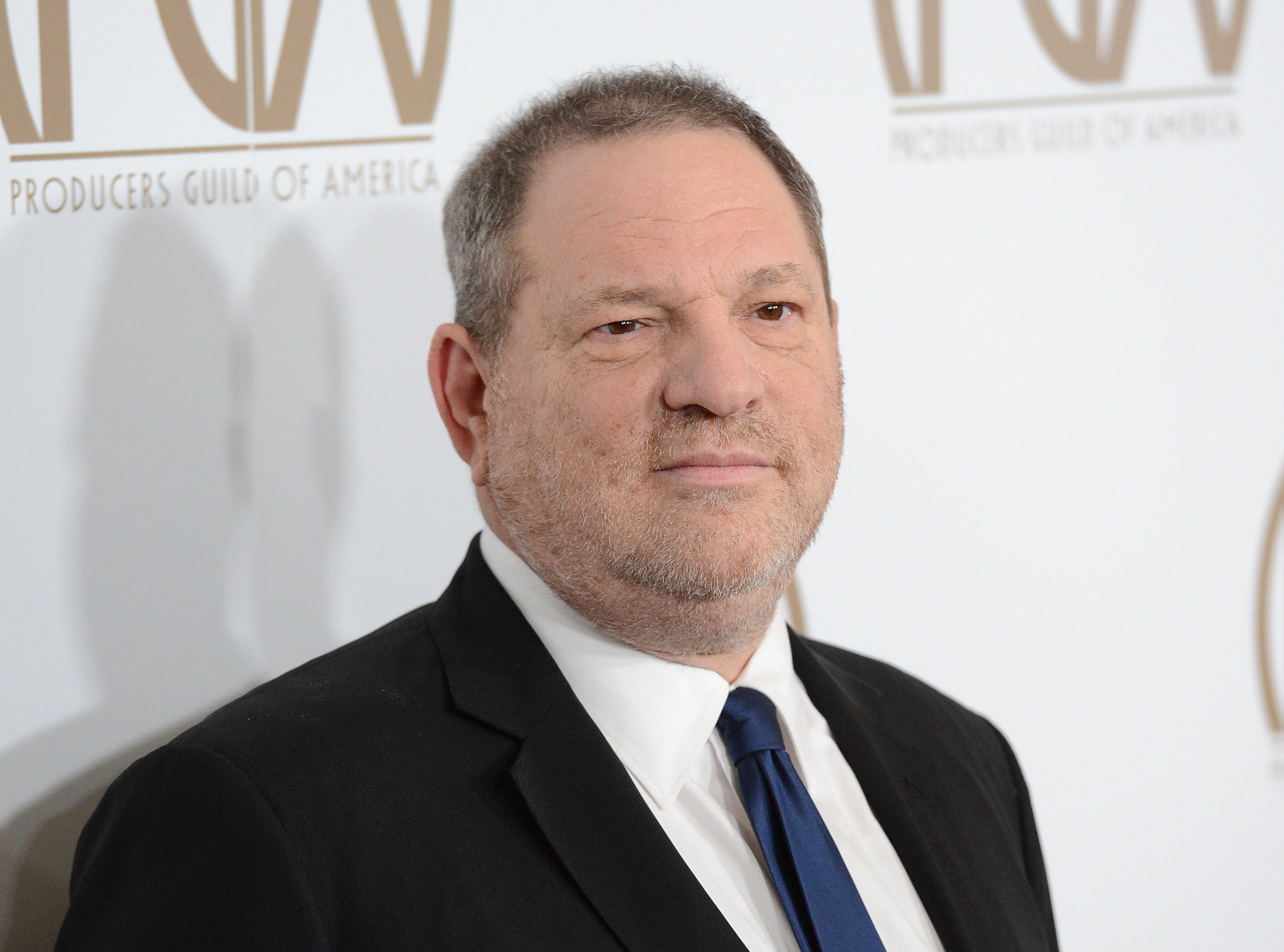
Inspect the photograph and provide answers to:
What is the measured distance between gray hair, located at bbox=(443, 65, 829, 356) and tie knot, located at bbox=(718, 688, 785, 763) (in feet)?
1.67

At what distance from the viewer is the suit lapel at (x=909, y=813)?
137 cm

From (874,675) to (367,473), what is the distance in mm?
855

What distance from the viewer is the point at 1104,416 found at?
1929 millimetres

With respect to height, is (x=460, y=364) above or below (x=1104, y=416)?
above

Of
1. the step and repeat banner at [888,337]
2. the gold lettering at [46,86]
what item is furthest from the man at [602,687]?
the gold lettering at [46,86]

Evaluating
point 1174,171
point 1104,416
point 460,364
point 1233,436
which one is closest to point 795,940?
point 460,364

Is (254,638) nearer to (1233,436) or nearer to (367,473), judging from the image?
(367,473)

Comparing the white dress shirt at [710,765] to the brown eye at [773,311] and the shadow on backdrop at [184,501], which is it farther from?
the shadow on backdrop at [184,501]

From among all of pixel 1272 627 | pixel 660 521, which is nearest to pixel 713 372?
pixel 660 521

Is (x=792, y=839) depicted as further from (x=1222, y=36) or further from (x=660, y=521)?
(x=1222, y=36)

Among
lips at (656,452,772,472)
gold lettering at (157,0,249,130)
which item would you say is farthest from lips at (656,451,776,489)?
gold lettering at (157,0,249,130)

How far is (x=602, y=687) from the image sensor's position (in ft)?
4.33

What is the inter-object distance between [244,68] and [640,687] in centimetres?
122

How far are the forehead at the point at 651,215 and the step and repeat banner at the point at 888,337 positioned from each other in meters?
0.54
